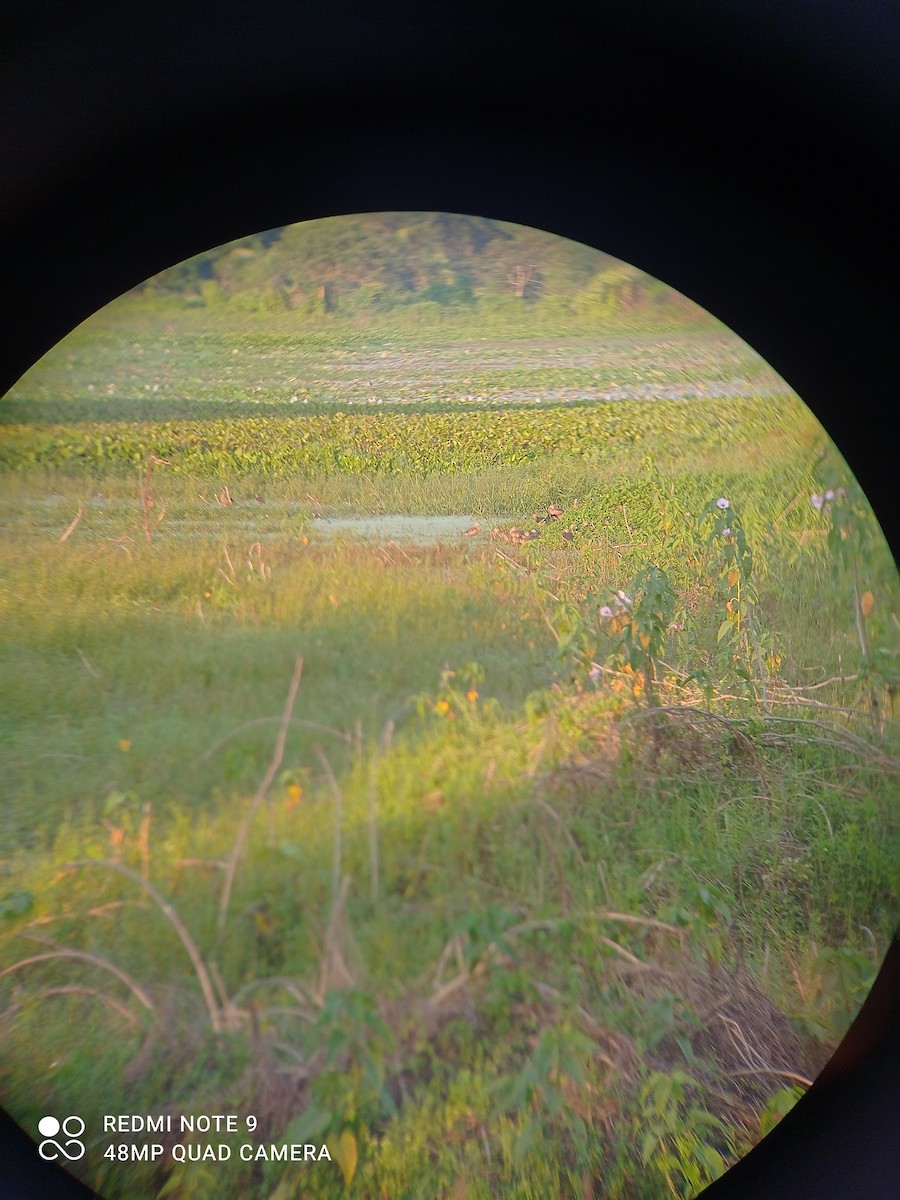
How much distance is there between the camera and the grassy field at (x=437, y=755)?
1224 mm

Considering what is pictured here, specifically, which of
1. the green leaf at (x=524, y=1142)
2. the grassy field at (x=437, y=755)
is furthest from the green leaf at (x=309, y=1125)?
the green leaf at (x=524, y=1142)

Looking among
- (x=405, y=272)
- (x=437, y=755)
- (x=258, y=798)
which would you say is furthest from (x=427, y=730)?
(x=405, y=272)

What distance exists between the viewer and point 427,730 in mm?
1300

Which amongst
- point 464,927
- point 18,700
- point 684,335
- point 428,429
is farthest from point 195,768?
point 684,335

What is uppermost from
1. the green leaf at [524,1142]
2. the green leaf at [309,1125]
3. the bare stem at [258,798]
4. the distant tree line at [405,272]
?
the distant tree line at [405,272]

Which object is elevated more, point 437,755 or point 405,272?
point 405,272

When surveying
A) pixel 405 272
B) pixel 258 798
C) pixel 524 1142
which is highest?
pixel 405 272

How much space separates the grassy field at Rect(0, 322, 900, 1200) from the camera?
122 centimetres

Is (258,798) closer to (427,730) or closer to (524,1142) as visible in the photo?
(427,730)

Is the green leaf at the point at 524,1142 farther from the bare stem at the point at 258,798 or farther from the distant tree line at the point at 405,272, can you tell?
the distant tree line at the point at 405,272

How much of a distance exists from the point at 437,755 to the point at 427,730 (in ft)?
0.13

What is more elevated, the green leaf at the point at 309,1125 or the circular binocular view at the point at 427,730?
the circular binocular view at the point at 427,730

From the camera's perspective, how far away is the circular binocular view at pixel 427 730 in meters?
1.22

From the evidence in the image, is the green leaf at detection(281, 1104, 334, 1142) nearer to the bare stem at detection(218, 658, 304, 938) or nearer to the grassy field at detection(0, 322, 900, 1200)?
the grassy field at detection(0, 322, 900, 1200)
